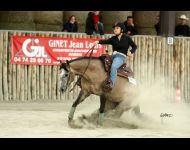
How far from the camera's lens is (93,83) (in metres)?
13.1

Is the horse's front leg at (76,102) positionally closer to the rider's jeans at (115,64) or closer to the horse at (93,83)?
the horse at (93,83)

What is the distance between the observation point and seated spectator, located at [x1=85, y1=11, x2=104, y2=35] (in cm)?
1850

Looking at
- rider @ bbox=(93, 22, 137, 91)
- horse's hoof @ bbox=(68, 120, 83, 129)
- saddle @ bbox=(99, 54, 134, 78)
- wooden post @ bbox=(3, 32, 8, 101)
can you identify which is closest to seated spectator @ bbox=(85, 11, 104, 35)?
wooden post @ bbox=(3, 32, 8, 101)

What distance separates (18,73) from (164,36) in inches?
199

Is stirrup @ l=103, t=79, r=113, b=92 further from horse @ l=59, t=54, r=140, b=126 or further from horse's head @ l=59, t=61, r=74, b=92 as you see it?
horse's head @ l=59, t=61, r=74, b=92

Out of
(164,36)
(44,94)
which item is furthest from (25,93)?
(164,36)

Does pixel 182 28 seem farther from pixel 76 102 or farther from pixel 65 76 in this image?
pixel 65 76

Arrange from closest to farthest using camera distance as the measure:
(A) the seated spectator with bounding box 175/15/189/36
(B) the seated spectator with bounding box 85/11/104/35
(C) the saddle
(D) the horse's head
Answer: (D) the horse's head → (C) the saddle → (B) the seated spectator with bounding box 85/11/104/35 → (A) the seated spectator with bounding box 175/15/189/36

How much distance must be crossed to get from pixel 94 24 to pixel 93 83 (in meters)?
5.87

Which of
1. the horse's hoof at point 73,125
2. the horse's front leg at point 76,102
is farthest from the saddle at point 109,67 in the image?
the horse's hoof at point 73,125

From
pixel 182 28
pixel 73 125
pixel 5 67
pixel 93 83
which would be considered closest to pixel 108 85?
pixel 93 83

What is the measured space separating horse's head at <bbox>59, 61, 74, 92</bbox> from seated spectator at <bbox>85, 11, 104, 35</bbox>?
5764mm

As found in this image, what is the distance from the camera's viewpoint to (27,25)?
68.9 feet

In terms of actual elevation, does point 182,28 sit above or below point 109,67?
above
